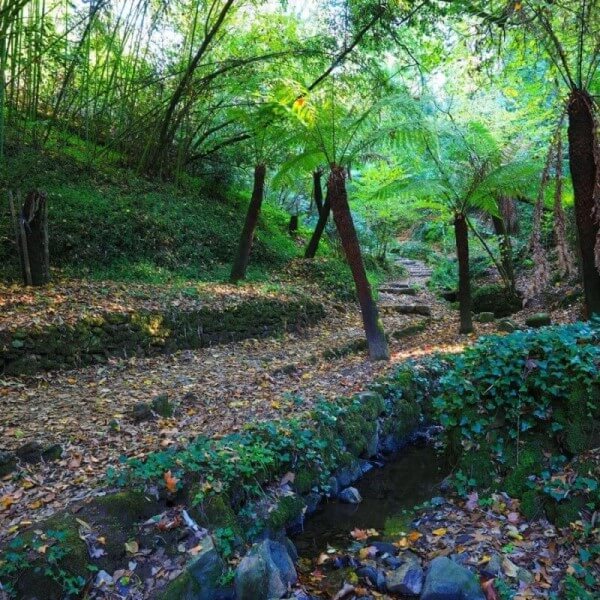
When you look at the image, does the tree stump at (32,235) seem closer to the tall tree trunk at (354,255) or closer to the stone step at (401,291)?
the tall tree trunk at (354,255)

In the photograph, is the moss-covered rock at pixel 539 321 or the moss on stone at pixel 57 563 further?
the moss-covered rock at pixel 539 321

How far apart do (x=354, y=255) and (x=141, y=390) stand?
129 inches

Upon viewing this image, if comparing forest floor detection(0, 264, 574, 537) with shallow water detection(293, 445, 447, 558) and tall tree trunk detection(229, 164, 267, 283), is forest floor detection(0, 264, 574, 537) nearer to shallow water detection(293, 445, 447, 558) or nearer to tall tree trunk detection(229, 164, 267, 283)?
tall tree trunk detection(229, 164, 267, 283)

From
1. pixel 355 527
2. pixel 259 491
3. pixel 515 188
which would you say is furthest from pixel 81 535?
pixel 515 188

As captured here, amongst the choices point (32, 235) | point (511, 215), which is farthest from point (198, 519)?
point (511, 215)

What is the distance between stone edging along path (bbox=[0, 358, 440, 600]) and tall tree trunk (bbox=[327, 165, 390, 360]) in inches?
92.8

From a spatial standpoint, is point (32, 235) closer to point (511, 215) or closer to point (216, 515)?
point (216, 515)

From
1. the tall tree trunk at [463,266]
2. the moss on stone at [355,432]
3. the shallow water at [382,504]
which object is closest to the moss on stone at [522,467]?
the shallow water at [382,504]

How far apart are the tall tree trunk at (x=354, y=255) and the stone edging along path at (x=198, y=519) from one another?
7.74 feet

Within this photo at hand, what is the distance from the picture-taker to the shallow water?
3.88m

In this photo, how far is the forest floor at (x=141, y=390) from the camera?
3.65 m

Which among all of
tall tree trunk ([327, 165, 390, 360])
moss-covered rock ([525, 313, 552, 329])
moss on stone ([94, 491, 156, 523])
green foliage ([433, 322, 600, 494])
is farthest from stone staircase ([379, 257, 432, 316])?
moss on stone ([94, 491, 156, 523])

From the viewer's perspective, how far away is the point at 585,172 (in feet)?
17.0

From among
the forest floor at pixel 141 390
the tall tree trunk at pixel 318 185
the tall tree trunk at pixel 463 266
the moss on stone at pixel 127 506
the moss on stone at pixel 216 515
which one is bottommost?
the moss on stone at pixel 216 515
